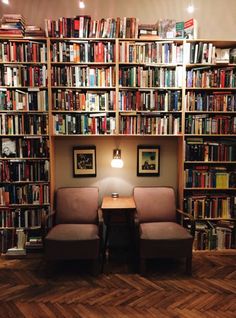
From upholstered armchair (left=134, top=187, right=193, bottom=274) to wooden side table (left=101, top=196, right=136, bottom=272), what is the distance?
130 millimetres

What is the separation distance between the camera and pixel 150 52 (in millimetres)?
3428

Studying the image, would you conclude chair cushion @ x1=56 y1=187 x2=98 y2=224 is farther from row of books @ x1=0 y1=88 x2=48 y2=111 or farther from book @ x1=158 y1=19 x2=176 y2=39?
book @ x1=158 y1=19 x2=176 y2=39

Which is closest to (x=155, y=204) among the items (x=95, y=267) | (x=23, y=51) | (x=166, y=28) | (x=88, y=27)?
(x=95, y=267)

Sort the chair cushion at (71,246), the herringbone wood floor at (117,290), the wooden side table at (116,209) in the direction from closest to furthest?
the herringbone wood floor at (117,290) < the chair cushion at (71,246) < the wooden side table at (116,209)

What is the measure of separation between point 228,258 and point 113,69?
8.88 feet

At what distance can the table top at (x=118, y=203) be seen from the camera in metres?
3.24

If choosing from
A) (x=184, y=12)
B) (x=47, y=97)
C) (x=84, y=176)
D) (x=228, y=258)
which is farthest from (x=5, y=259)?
(x=184, y=12)

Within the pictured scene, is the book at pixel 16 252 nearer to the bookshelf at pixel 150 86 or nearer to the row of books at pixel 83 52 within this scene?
the bookshelf at pixel 150 86

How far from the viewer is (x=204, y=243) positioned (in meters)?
3.64

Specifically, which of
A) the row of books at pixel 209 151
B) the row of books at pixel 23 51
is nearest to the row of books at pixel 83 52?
the row of books at pixel 23 51

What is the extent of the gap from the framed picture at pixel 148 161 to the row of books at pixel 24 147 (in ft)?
3.95

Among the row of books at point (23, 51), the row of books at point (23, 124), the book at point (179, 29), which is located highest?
the book at point (179, 29)

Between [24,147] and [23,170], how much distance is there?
284mm

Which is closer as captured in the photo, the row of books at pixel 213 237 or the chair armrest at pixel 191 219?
the chair armrest at pixel 191 219
